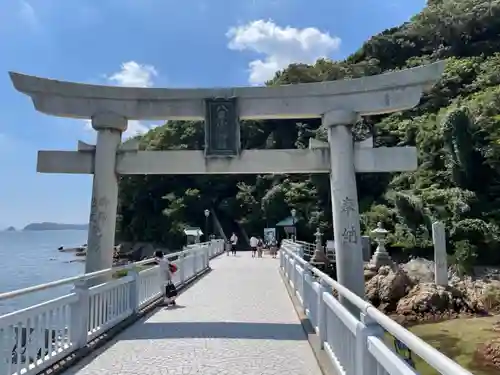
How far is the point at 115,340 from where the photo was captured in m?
7.16

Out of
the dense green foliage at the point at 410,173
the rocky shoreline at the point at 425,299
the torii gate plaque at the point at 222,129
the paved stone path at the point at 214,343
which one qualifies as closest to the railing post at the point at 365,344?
the paved stone path at the point at 214,343

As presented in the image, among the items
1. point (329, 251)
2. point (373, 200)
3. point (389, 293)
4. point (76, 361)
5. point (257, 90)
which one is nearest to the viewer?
point (76, 361)

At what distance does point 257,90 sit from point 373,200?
33.8 meters

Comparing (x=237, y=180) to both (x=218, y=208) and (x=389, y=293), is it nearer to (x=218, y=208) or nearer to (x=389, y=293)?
(x=218, y=208)

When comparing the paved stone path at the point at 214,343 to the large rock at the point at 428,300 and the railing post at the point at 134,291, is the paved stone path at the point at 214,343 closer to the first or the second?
the railing post at the point at 134,291

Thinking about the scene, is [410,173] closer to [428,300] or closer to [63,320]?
[428,300]

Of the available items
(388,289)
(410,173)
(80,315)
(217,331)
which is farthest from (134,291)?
(410,173)

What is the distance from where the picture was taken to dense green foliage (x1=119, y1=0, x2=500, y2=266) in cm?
3256

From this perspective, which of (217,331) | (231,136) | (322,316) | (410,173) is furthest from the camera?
(410,173)

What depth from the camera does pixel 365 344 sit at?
3643 mm

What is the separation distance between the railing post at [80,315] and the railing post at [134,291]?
7.92ft

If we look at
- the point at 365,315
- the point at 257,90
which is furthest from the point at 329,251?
the point at 365,315

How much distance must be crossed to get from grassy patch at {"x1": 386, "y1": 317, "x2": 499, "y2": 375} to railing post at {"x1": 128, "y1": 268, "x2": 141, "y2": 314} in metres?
6.49

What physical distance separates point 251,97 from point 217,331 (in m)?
5.27
